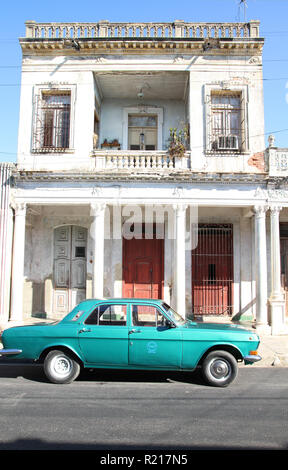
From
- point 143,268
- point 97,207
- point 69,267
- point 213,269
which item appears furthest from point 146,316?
point 69,267

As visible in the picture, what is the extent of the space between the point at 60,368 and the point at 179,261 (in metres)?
6.05

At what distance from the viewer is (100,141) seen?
567 inches

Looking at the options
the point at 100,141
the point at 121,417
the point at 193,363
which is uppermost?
the point at 100,141

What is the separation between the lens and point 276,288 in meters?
11.9

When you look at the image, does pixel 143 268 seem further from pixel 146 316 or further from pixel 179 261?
pixel 146 316

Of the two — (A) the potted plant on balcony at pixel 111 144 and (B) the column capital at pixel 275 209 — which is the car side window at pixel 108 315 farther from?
(A) the potted plant on balcony at pixel 111 144

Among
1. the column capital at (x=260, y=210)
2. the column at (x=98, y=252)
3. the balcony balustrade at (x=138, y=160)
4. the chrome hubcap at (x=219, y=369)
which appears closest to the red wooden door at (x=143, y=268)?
the column at (x=98, y=252)

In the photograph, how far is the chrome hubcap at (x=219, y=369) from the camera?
650 centimetres

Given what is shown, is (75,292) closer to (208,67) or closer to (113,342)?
(113,342)

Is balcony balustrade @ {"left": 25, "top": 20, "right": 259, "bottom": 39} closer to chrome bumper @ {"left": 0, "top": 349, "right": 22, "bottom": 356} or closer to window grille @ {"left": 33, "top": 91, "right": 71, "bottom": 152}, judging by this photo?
window grille @ {"left": 33, "top": 91, "right": 71, "bottom": 152}

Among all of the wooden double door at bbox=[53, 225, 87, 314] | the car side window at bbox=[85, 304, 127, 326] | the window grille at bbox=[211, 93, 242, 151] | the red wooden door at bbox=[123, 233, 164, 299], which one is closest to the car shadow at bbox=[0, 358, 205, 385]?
the car side window at bbox=[85, 304, 127, 326]

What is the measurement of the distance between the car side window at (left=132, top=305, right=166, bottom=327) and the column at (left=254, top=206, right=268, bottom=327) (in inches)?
243

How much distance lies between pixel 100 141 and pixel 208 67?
4.77 metres
